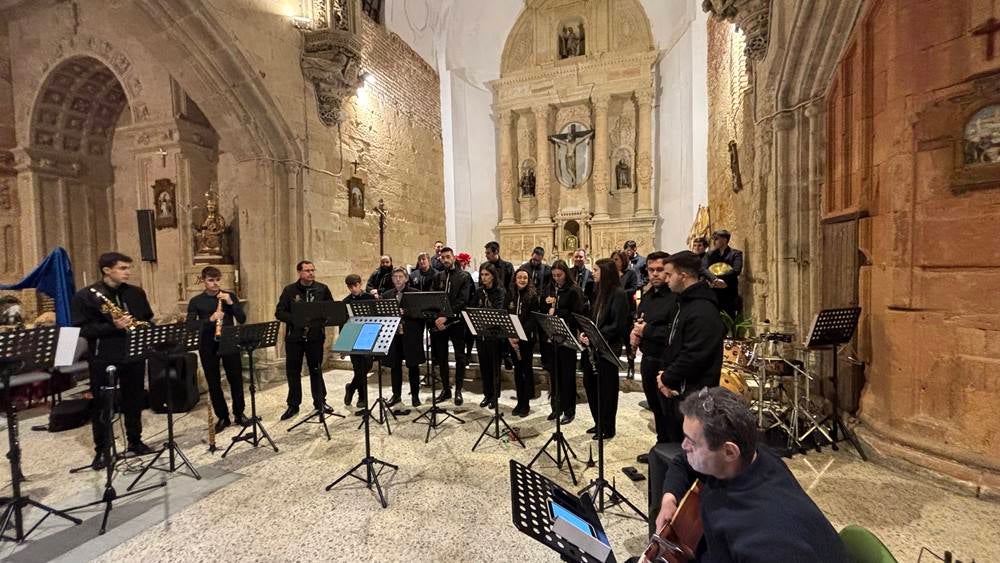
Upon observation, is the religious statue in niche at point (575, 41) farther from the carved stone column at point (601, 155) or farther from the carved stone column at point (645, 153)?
the carved stone column at point (645, 153)

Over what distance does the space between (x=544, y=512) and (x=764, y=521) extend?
0.80m

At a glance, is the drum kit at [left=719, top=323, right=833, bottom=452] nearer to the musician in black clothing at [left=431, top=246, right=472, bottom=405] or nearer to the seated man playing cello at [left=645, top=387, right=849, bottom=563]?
the seated man playing cello at [left=645, top=387, right=849, bottom=563]

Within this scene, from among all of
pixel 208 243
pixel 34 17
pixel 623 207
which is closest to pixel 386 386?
pixel 208 243

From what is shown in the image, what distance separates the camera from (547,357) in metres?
5.25

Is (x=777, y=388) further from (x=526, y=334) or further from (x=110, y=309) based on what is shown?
(x=110, y=309)

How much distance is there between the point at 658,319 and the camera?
11.1ft

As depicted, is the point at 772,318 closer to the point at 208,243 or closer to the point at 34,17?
the point at 208,243

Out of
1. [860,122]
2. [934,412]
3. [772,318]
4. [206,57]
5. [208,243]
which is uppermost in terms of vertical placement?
[206,57]

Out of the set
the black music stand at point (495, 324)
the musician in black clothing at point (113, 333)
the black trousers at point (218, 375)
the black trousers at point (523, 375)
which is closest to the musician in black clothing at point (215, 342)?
the black trousers at point (218, 375)

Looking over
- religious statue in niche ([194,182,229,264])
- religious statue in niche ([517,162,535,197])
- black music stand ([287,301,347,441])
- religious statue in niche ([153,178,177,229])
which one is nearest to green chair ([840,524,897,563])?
black music stand ([287,301,347,441])

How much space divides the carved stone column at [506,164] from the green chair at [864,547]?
541 inches

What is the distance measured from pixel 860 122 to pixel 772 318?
232 cm

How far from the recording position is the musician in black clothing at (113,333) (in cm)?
373

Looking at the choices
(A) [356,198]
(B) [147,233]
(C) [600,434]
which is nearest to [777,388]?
(C) [600,434]
